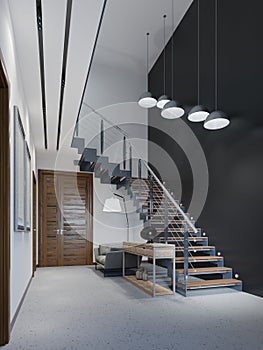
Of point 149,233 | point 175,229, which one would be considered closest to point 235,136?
point 175,229

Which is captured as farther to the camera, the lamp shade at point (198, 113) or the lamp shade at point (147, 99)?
the lamp shade at point (147, 99)

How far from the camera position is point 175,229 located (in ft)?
24.7

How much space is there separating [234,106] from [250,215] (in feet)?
6.39

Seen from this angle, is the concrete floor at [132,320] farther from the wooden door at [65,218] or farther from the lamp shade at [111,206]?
the wooden door at [65,218]

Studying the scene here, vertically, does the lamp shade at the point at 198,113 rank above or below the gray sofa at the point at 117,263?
above

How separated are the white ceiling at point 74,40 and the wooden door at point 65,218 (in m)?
1.09

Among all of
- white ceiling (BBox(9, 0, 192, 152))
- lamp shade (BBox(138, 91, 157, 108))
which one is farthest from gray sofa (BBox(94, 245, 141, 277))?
lamp shade (BBox(138, 91, 157, 108))

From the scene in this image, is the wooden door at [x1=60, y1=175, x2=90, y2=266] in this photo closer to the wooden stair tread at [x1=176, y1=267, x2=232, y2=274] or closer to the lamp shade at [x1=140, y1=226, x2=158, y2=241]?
the lamp shade at [x1=140, y1=226, x2=158, y2=241]

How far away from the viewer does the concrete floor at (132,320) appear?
10.5ft

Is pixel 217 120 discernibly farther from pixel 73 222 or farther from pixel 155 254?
pixel 73 222

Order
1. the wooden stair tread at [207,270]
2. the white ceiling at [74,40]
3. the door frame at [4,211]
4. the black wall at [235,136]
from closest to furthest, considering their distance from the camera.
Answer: the door frame at [4,211] → the white ceiling at [74,40] → the black wall at [235,136] → the wooden stair tread at [207,270]

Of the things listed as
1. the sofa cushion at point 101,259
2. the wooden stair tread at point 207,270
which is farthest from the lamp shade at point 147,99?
the sofa cushion at point 101,259

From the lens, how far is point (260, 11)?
18.2 feet

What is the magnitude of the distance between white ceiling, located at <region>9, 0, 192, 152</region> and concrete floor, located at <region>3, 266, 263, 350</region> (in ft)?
9.87
